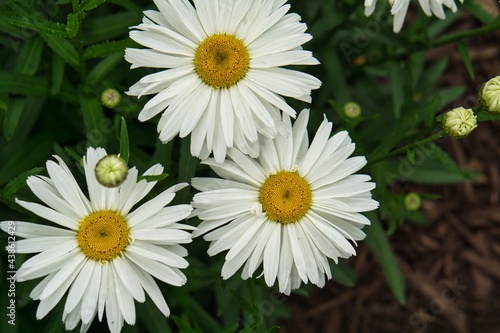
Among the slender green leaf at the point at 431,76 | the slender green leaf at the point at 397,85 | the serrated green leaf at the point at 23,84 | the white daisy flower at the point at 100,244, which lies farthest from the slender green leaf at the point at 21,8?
the slender green leaf at the point at 431,76

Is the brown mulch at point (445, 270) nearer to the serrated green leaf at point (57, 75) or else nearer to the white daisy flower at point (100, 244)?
the white daisy flower at point (100, 244)

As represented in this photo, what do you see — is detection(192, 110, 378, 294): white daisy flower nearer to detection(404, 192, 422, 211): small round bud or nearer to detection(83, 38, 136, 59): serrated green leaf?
detection(83, 38, 136, 59): serrated green leaf

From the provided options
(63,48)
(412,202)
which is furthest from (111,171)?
(412,202)

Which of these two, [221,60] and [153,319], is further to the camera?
[153,319]

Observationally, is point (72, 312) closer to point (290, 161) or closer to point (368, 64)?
point (290, 161)

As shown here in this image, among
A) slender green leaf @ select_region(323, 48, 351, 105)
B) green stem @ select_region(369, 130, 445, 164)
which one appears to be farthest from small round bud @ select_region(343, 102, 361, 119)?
slender green leaf @ select_region(323, 48, 351, 105)

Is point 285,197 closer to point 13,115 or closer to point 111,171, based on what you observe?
point 111,171

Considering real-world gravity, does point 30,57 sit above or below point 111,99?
above
